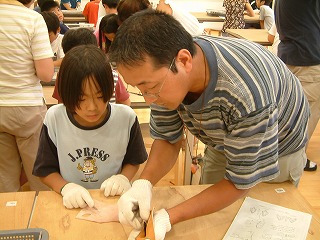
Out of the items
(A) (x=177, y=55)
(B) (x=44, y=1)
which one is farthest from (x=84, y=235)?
(B) (x=44, y=1)

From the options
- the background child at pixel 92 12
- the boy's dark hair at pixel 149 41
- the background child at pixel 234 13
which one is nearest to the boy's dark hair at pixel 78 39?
the boy's dark hair at pixel 149 41

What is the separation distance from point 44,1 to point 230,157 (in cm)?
350

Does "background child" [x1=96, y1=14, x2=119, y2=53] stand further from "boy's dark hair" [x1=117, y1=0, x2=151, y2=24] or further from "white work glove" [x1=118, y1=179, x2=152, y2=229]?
"white work glove" [x1=118, y1=179, x2=152, y2=229]

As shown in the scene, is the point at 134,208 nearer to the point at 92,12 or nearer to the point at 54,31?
the point at 54,31

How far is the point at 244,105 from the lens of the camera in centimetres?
91

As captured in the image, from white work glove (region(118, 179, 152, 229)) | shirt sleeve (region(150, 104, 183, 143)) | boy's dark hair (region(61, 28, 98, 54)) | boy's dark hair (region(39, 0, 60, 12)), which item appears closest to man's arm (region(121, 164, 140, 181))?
shirt sleeve (region(150, 104, 183, 143))

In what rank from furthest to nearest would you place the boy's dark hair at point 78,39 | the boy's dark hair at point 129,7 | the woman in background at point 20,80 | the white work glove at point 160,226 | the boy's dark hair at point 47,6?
the boy's dark hair at point 47,6 → the boy's dark hair at point 129,7 → the boy's dark hair at point 78,39 → the woman in background at point 20,80 → the white work glove at point 160,226

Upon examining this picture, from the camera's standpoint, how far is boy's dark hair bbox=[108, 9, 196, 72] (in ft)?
2.77

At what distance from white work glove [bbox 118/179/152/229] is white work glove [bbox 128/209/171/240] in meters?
0.02

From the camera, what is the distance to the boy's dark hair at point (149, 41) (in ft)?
2.77

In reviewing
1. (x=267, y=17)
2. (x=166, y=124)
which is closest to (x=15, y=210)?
(x=166, y=124)

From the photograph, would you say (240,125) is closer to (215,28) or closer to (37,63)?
(37,63)

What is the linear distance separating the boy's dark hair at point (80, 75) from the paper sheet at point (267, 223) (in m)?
0.62

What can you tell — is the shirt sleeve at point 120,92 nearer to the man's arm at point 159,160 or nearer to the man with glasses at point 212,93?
the man's arm at point 159,160
